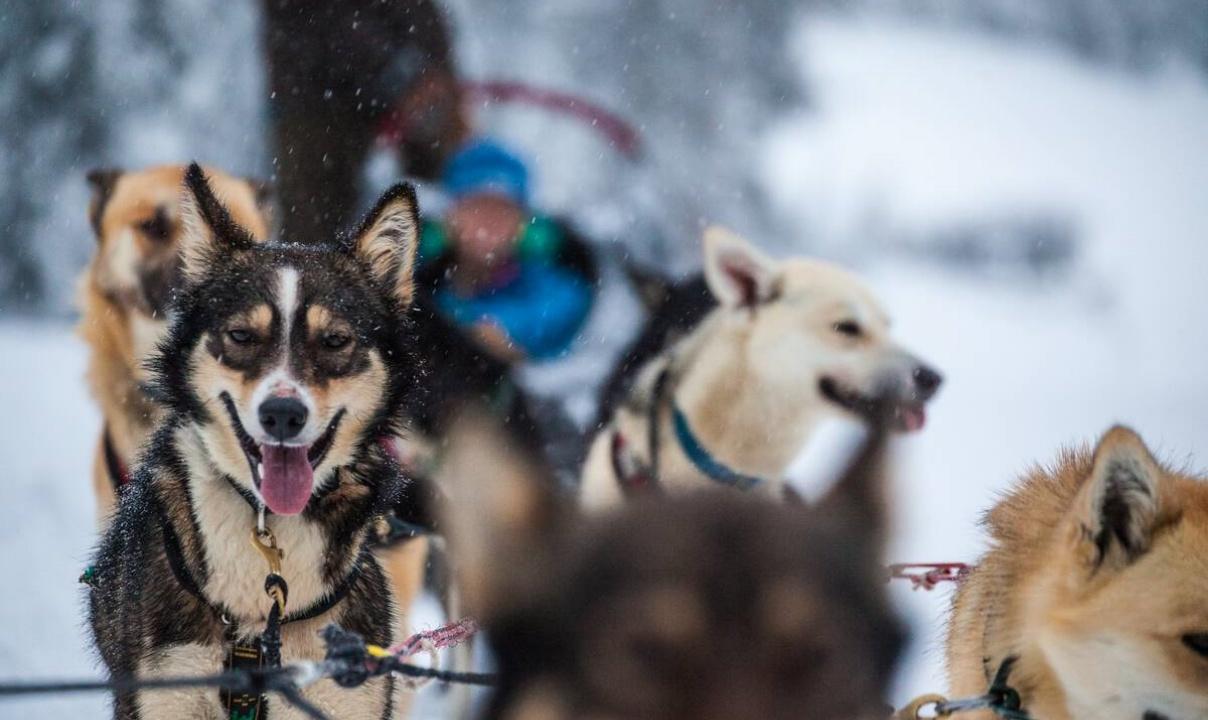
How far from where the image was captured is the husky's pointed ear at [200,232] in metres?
1.99

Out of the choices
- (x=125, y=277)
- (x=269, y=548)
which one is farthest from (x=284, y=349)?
(x=125, y=277)

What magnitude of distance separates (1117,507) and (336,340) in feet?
4.05

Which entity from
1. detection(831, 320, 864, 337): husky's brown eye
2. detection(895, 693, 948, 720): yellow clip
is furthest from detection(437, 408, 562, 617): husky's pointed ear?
detection(831, 320, 864, 337): husky's brown eye

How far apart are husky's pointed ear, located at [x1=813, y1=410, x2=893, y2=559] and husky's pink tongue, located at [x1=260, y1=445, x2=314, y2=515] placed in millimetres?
1130

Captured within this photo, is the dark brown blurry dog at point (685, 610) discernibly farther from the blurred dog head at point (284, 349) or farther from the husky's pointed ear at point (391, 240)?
the husky's pointed ear at point (391, 240)

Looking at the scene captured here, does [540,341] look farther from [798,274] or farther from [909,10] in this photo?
[909,10]

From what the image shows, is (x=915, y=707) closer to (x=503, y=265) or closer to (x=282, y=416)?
(x=282, y=416)

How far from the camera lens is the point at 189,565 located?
6.19 feet

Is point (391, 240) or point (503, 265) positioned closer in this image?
point (391, 240)

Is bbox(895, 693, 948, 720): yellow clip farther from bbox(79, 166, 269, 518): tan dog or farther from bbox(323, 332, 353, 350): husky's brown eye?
bbox(79, 166, 269, 518): tan dog

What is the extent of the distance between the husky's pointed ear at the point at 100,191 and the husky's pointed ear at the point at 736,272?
2108mm

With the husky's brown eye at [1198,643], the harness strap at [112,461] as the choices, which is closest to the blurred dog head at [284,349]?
the husky's brown eye at [1198,643]

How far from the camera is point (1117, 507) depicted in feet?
5.50

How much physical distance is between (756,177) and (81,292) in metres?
7.27
